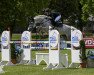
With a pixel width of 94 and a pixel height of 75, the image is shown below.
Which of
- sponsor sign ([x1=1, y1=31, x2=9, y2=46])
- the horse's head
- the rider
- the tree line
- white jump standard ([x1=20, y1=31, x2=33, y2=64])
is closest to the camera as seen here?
sponsor sign ([x1=1, y1=31, x2=9, y2=46])

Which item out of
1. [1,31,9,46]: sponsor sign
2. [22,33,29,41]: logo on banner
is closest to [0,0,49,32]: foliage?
[22,33,29,41]: logo on banner

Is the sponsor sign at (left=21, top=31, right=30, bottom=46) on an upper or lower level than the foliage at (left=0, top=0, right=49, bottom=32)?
lower

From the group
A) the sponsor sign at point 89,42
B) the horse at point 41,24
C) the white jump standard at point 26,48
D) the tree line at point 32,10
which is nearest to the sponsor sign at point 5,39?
the white jump standard at point 26,48

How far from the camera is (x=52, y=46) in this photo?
19828mm

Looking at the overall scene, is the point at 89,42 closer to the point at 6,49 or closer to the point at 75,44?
the point at 75,44

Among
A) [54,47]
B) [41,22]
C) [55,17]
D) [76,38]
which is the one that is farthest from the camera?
[41,22]

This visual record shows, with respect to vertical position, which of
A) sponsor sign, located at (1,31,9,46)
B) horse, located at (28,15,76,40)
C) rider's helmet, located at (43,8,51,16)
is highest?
rider's helmet, located at (43,8,51,16)

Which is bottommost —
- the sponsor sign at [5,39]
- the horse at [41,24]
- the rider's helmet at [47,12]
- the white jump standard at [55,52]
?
the white jump standard at [55,52]

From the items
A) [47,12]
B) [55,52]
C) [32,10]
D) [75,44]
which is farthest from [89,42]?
[47,12]

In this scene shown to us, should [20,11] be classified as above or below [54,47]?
above

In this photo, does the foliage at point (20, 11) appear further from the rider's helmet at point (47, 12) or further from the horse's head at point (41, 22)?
the rider's helmet at point (47, 12)

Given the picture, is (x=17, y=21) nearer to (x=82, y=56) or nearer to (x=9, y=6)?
(x=9, y=6)

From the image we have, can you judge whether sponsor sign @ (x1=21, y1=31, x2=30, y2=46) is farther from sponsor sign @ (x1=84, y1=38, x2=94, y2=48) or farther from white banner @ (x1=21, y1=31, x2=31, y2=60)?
sponsor sign @ (x1=84, y1=38, x2=94, y2=48)

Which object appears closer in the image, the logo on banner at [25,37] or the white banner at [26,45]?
the white banner at [26,45]
